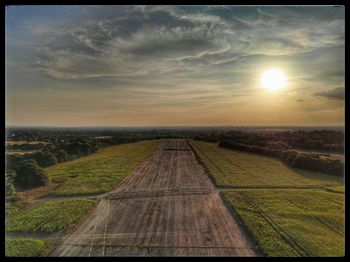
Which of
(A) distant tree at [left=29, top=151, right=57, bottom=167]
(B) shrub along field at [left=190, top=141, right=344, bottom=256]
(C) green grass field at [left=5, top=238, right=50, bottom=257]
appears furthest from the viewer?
(A) distant tree at [left=29, top=151, right=57, bottom=167]

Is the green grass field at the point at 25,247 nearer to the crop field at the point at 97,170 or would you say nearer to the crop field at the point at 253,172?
the crop field at the point at 97,170

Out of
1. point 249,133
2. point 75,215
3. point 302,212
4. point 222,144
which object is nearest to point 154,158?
point 222,144

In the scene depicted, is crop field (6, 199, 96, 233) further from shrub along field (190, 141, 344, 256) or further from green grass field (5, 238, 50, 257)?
shrub along field (190, 141, 344, 256)

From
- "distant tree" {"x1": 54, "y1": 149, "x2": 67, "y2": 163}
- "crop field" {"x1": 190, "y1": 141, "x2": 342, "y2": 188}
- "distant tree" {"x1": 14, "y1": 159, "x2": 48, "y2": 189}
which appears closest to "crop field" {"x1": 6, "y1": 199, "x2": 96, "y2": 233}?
"distant tree" {"x1": 14, "y1": 159, "x2": 48, "y2": 189}

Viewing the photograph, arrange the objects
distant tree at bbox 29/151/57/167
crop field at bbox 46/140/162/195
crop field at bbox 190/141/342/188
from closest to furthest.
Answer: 1. distant tree at bbox 29/151/57/167
2. crop field at bbox 46/140/162/195
3. crop field at bbox 190/141/342/188

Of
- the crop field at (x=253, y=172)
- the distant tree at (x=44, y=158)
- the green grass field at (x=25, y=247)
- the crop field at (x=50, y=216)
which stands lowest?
the green grass field at (x=25, y=247)

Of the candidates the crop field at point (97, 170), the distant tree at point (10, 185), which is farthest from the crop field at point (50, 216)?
the crop field at point (97, 170)
